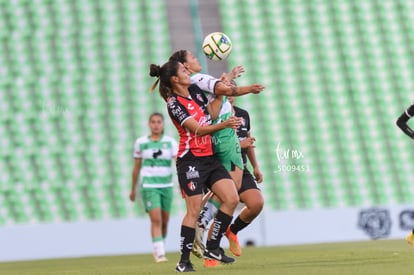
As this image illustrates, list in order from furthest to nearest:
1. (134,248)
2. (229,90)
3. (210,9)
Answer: (210,9) < (134,248) < (229,90)

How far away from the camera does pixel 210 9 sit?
779 inches

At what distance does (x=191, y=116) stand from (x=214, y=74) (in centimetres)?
1051

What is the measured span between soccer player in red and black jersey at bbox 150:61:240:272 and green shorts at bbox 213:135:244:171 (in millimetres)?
416

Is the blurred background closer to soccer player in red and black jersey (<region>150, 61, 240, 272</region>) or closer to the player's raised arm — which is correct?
the player's raised arm

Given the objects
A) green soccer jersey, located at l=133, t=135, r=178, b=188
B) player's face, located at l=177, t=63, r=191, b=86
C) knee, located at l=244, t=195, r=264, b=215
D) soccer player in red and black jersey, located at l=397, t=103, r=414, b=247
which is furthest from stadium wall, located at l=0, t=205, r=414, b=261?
player's face, located at l=177, t=63, r=191, b=86

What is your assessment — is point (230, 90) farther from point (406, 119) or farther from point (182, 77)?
point (406, 119)

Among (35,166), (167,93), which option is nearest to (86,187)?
(35,166)

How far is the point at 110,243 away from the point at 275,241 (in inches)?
107

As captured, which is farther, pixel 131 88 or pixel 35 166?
pixel 131 88

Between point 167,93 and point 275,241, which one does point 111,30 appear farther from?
point 167,93

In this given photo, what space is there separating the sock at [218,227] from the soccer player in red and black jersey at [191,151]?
165 millimetres

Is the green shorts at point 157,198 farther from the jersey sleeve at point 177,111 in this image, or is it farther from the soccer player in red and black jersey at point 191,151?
the jersey sleeve at point 177,111

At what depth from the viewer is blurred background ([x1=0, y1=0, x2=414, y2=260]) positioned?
57.0ft

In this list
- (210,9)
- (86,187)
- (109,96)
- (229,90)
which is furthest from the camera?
(210,9)
